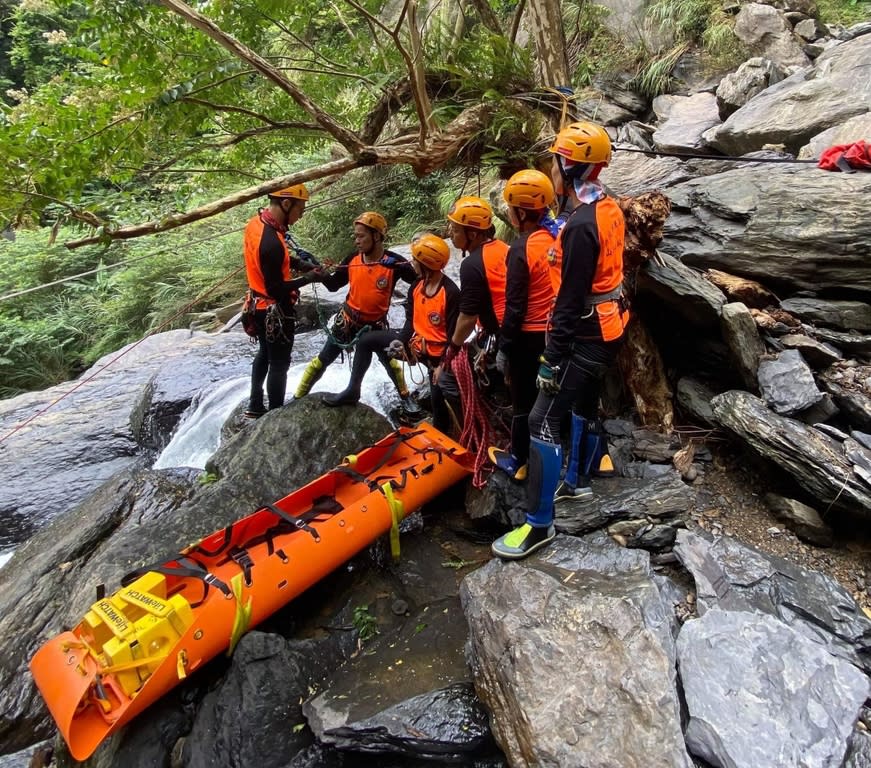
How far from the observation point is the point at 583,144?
9.91ft

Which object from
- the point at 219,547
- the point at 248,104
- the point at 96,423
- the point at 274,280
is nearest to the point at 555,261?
the point at 274,280

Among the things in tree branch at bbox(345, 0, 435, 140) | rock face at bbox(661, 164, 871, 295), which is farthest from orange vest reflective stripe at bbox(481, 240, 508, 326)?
rock face at bbox(661, 164, 871, 295)

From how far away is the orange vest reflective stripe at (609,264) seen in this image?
3049mm

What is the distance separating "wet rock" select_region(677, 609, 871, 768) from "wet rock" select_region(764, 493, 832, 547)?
3.48 feet

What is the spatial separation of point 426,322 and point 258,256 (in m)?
1.63

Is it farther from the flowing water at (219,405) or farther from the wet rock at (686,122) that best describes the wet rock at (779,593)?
the wet rock at (686,122)

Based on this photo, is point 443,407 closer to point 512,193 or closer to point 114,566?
point 512,193

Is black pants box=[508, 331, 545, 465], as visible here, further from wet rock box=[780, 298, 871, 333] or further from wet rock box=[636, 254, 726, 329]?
wet rock box=[780, 298, 871, 333]

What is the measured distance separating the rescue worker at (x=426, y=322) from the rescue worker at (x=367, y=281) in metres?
0.20

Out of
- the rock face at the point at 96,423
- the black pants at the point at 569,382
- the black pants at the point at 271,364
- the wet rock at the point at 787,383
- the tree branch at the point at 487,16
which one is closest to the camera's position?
the black pants at the point at 569,382

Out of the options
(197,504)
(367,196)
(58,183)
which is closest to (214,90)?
(58,183)

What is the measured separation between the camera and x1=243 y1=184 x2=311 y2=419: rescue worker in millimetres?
4879

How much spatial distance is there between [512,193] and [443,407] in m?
2.32

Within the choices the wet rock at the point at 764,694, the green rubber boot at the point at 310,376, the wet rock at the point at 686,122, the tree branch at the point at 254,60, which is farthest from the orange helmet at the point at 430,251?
the wet rock at the point at 686,122
